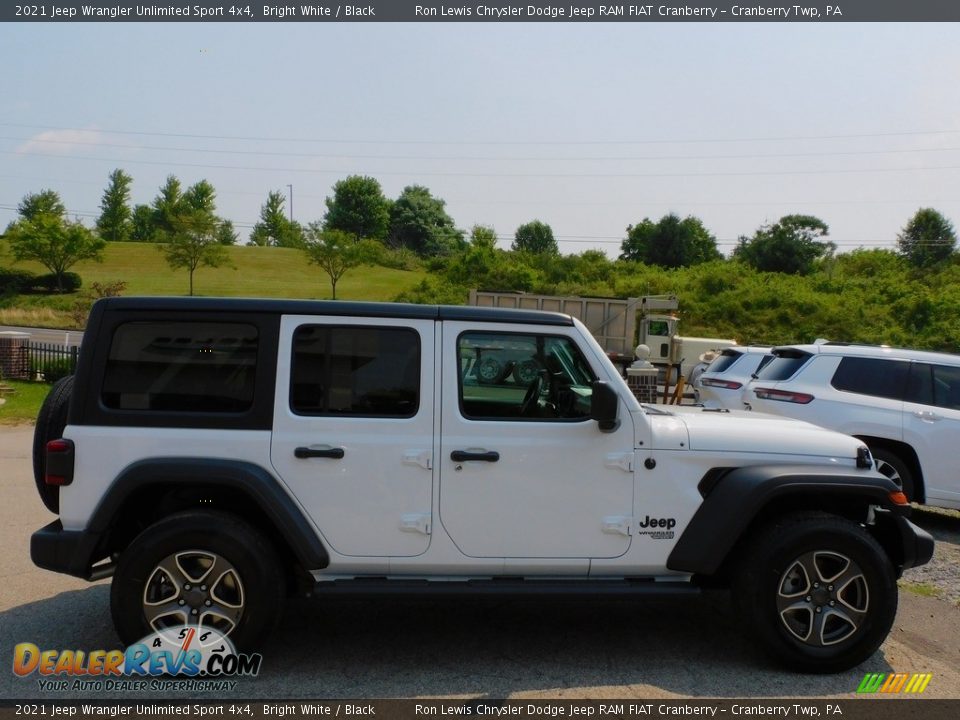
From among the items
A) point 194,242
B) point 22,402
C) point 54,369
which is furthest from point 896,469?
point 194,242

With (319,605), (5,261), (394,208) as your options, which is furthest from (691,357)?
(394,208)

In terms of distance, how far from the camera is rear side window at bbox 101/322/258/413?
4.30 metres

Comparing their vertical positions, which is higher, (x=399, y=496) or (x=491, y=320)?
(x=491, y=320)

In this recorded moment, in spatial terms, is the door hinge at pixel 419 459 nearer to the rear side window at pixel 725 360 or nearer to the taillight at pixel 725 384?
the taillight at pixel 725 384

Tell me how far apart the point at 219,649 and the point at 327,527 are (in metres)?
0.80

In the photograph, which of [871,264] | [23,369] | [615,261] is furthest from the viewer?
[615,261]

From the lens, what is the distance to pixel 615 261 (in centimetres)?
6009

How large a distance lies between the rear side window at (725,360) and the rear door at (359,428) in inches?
375

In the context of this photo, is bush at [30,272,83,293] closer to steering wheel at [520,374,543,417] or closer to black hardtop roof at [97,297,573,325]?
black hardtop roof at [97,297,573,325]

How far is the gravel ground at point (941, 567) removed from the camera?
614cm

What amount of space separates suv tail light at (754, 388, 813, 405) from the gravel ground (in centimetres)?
176

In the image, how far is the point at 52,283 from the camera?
5703 cm

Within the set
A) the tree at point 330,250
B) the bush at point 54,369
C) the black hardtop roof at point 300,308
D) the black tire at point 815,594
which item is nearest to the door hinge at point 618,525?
the black tire at point 815,594

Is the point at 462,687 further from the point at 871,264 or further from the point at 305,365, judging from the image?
the point at 871,264
